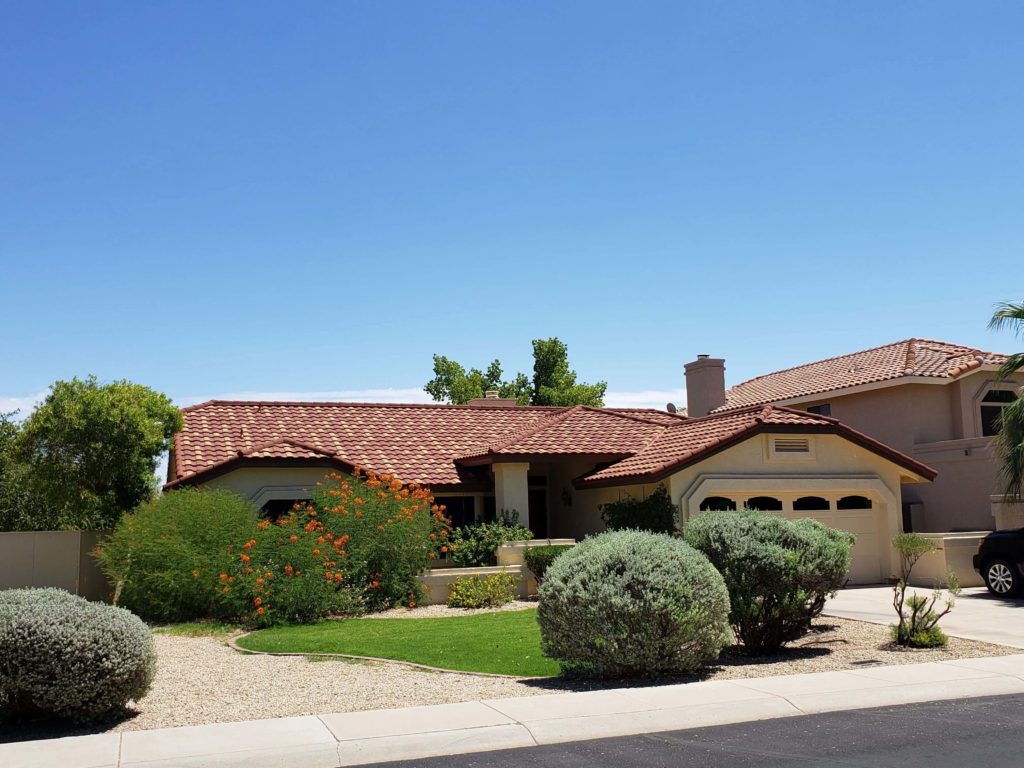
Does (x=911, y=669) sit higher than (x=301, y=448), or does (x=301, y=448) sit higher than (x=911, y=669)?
(x=301, y=448)

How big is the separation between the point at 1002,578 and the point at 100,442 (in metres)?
20.6

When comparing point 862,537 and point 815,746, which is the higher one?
point 862,537

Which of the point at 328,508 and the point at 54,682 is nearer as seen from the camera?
the point at 54,682

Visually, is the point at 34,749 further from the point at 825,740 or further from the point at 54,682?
the point at 825,740

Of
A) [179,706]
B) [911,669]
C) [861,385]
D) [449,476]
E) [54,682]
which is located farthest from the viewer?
[861,385]

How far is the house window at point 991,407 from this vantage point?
101 ft

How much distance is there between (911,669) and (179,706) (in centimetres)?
825

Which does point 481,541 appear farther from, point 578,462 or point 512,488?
point 578,462

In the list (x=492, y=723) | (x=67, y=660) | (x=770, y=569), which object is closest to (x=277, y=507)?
(x=770, y=569)

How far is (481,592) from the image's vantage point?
20.7m

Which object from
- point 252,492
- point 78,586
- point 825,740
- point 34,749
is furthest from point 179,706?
point 78,586

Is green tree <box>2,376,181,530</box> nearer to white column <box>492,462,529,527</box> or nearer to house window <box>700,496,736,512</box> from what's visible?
white column <box>492,462,529,527</box>

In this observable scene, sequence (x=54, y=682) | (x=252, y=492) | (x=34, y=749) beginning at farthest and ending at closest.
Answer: (x=252, y=492), (x=54, y=682), (x=34, y=749)

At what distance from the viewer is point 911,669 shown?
11.8 m
